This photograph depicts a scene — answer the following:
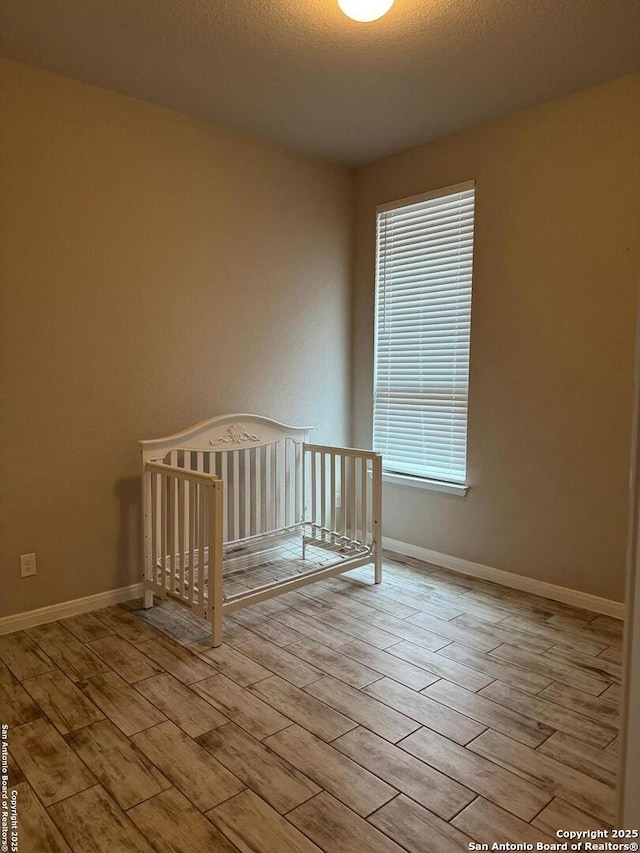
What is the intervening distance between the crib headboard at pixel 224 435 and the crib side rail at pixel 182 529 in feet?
0.40

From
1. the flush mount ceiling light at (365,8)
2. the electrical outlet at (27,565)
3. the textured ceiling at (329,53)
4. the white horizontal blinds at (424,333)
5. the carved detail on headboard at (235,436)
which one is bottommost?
the electrical outlet at (27,565)

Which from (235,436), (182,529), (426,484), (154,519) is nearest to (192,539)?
(182,529)

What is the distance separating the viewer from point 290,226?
3785 mm

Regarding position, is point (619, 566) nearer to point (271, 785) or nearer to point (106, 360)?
point (271, 785)

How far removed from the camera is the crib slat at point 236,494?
3.28m

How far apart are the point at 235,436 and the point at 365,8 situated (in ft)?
6.82

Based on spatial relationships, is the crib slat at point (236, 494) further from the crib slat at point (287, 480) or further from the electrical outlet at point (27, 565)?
the electrical outlet at point (27, 565)

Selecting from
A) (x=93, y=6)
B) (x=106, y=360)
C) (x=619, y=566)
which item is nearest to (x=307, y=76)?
(x=93, y=6)

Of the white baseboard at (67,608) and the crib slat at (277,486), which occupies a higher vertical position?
the crib slat at (277,486)

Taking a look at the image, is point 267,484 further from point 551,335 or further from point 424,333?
point 551,335

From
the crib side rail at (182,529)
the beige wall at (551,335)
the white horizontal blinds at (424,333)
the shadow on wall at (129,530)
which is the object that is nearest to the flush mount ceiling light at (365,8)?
the beige wall at (551,335)

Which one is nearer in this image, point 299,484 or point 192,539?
point 192,539

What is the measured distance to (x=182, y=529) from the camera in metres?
2.84

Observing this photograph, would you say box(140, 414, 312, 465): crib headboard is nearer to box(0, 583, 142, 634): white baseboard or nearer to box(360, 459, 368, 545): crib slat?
box(360, 459, 368, 545): crib slat
